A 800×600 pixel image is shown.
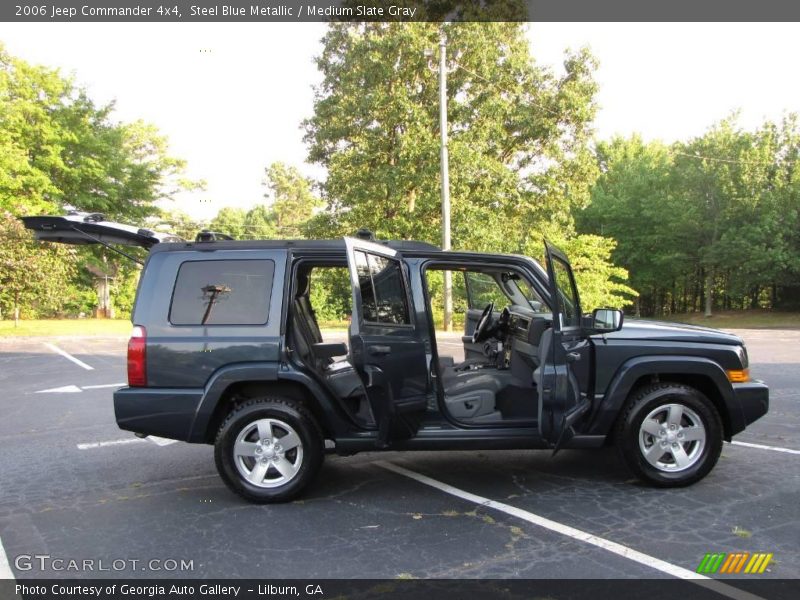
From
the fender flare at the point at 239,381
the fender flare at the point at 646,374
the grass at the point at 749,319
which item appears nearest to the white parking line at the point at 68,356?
the fender flare at the point at 239,381

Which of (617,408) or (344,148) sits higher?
(344,148)

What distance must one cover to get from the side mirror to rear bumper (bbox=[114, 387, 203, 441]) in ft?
9.60

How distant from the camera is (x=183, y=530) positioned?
3.79 meters

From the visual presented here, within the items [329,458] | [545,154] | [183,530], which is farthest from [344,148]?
[183,530]

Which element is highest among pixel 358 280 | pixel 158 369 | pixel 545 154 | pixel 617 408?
pixel 545 154

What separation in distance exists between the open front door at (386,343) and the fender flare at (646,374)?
1352 mm

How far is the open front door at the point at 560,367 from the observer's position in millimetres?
3975

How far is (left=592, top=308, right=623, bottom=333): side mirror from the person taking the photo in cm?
425

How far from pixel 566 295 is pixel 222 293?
8.44ft

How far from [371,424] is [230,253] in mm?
1662

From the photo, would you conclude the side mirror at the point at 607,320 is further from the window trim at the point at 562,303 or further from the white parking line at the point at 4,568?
the white parking line at the point at 4,568

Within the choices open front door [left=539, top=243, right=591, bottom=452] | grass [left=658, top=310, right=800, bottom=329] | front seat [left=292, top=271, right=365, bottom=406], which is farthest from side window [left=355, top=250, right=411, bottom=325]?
grass [left=658, top=310, right=800, bottom=329]

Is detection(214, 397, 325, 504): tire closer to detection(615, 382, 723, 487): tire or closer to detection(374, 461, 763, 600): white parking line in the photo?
detection(374, 461, 763, 600): white parking line

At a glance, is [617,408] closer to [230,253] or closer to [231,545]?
[231,545]
